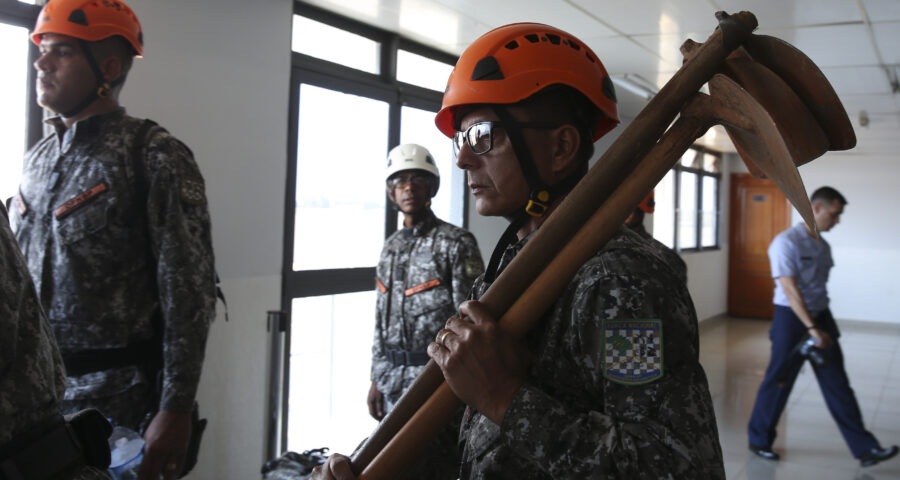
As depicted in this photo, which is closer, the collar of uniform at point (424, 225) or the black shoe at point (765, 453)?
the collar of uniform at point (424, 225)

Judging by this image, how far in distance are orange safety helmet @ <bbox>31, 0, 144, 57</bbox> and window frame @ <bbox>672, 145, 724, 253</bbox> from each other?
28.9 ft

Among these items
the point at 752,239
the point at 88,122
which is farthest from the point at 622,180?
the point at 752,239

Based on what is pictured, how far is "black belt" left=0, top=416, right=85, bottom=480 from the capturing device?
1006 mm

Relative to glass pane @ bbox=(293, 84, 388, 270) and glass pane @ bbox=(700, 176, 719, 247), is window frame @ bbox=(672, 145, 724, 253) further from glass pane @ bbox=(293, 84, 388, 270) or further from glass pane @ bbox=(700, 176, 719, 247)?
glass pane @ bbox=(293, 84, 388, 270)

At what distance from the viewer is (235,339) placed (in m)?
3.44

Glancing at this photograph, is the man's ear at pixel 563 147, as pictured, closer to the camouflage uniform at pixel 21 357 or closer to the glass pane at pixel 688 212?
the camouflage uniform at pixel 21 357

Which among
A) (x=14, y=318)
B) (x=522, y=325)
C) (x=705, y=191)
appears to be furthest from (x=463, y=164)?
(x=705, y=191)

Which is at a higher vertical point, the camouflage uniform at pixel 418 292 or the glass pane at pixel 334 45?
the glass pane at pixel 334 45

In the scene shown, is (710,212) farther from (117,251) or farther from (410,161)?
(117,251)

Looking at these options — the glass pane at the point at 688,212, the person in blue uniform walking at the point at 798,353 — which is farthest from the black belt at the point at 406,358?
the glass pane at the point at 688,212

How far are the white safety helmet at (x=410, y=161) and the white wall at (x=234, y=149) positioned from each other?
677mm

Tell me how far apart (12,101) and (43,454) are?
217cm

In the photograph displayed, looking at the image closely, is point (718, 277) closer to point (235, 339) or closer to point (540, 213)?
point (235, 339)

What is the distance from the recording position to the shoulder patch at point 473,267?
305 cm
